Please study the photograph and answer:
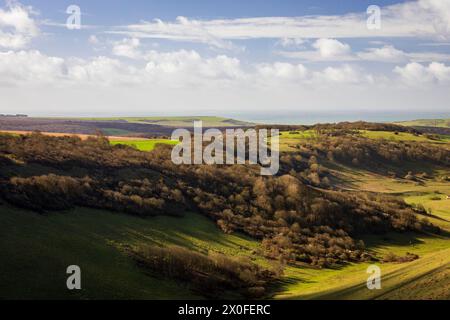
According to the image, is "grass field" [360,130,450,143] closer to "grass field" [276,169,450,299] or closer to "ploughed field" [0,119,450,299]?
"ploughed field" [0,119,450,299]

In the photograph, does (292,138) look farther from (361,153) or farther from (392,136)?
(392,136)

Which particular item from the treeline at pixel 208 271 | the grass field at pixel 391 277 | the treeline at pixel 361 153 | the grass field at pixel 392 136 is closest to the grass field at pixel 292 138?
the treeline at pixel 361 153

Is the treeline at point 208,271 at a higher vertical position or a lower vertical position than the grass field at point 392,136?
lower

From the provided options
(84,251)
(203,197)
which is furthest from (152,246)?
(203,197)

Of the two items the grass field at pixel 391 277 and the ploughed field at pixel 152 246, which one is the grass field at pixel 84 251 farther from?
the grass field at pixel 391 277

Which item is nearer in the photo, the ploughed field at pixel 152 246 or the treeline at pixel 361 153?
the ploughed field at pixel 152 246
